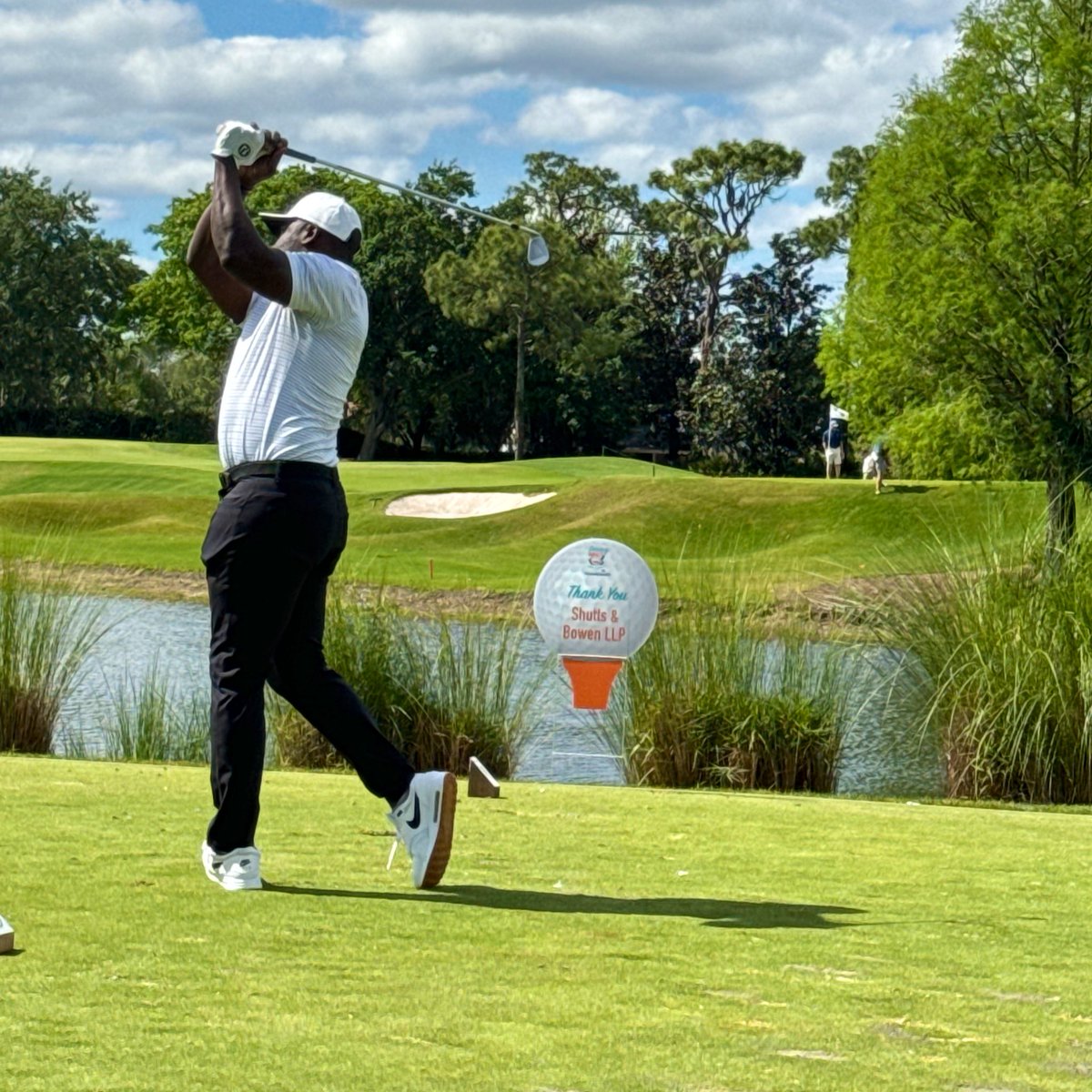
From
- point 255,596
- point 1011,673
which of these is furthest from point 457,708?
point 255,596

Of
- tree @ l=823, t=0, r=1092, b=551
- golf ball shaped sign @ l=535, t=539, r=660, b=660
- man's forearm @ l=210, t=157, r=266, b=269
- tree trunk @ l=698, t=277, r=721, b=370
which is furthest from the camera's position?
tree trunk @ l=698, t=277, r=721, b=370

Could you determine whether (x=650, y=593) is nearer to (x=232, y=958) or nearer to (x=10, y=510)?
(x=232, y=958)

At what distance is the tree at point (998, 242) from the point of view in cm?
3091

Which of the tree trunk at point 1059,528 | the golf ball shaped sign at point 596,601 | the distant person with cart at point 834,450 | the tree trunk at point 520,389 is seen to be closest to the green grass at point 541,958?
the tree trunk at point 1059,528

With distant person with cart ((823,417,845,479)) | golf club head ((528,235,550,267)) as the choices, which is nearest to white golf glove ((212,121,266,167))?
golf club head ((528,235,550,267))

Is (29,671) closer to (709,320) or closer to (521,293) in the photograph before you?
(521,293)

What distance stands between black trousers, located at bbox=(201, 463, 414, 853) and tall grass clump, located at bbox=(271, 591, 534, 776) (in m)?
5.26

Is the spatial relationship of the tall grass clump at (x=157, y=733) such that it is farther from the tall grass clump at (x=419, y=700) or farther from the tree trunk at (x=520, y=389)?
the tree trunk at (x=520, y=389)

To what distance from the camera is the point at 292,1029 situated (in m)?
3.48

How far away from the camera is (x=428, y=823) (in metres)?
5.20

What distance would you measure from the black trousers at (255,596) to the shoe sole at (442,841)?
0.48 m

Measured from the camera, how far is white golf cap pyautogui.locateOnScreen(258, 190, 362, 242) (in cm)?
521

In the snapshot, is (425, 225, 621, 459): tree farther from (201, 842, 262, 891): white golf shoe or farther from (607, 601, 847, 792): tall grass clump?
(201, 842, 262, 891): white golf shoe

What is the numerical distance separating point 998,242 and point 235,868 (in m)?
27.2
